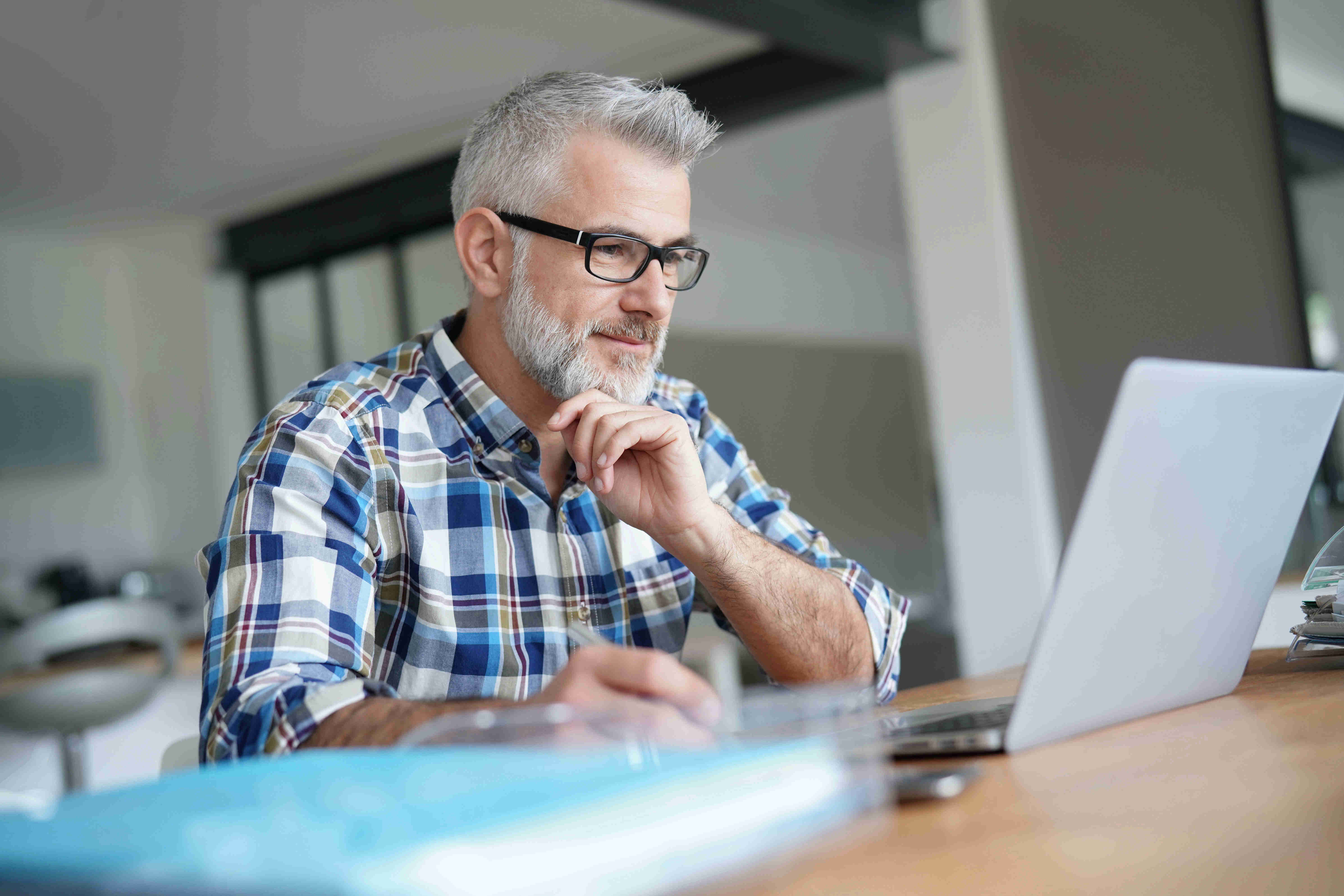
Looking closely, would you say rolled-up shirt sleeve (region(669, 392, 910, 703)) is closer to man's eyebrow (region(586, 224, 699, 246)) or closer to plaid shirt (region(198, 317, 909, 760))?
plaid shirt (region(198, 317, 909, 760))

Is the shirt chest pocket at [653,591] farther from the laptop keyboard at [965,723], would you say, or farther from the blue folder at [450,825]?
the blue folder at [450,825]

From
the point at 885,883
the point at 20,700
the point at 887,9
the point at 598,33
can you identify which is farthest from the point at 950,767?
the point at 598,33

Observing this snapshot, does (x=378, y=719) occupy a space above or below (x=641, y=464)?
below

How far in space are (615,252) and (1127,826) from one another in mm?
956

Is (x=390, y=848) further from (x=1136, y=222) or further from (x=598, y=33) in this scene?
(x=598, y=33)

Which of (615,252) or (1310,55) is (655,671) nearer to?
(615,252)

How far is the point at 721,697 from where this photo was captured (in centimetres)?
48

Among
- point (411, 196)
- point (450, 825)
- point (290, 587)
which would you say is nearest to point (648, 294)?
point (290, 587)

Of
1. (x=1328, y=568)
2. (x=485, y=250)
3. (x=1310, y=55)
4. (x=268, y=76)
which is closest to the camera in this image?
(x=1328, y=568)

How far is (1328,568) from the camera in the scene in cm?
112

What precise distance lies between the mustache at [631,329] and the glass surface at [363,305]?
14.2ft

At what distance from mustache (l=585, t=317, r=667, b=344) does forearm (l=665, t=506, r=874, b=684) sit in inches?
11.4

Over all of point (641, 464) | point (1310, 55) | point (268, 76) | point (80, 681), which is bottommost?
point (80, 681)

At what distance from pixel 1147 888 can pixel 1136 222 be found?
3.25 metres
